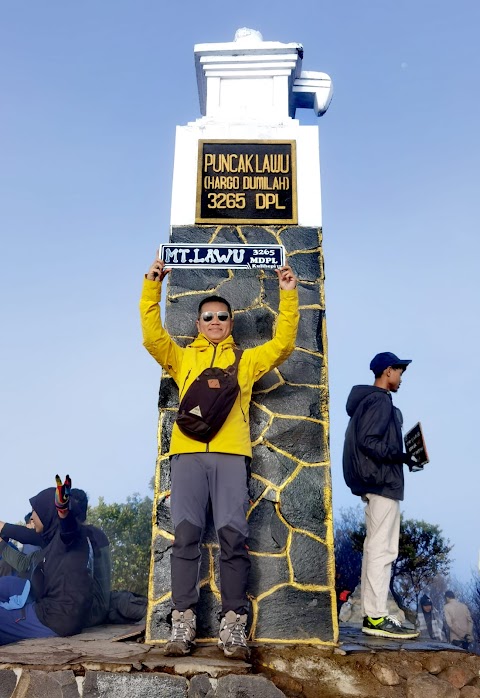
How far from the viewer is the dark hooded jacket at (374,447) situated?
15.3 feet

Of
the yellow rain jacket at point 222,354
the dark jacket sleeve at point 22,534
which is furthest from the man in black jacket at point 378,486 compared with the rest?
the dark jacket sleeve at point 22,534

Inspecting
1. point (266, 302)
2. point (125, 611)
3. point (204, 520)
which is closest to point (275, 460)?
point (204, 520)

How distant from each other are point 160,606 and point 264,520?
36.0 inches

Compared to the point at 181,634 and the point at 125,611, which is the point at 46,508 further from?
the point at 181,634

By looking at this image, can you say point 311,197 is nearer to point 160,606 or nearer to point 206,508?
point 206,508

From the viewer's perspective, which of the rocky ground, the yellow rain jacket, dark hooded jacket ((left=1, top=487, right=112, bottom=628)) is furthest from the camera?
dark hooded jacket ((left=1, top=487, right=112, bottom=628))

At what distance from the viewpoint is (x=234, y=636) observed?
368 cm

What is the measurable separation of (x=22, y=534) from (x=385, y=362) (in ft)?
11.7

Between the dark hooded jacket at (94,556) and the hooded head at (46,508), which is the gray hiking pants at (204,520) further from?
the hooded head at (46,508)

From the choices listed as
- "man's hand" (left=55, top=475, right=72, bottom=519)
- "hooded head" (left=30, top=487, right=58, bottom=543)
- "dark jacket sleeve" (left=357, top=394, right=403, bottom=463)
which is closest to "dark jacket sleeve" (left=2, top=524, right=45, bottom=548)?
"hooded head" (left=30, top=487, right=58, bottom=543)

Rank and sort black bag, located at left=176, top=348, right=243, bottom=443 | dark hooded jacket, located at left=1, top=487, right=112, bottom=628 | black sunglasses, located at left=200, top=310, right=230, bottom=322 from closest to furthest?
black bag, located at left=176, top=348, right=243, bottom=443
black sunglasses, located at left=200, top=310, right=230, bottom=322
dark hooded jacket, located at left=1, top=487, right=112, bottom=628

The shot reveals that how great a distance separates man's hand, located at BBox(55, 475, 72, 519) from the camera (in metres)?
4.56

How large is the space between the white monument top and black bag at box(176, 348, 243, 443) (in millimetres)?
2914

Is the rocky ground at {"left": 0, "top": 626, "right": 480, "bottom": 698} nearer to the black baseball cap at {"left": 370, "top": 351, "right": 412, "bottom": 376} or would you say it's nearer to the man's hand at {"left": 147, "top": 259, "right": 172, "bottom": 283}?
the black baseball cap at {"left": 370, "top": 351, "right": 412, "bottom": 376}
